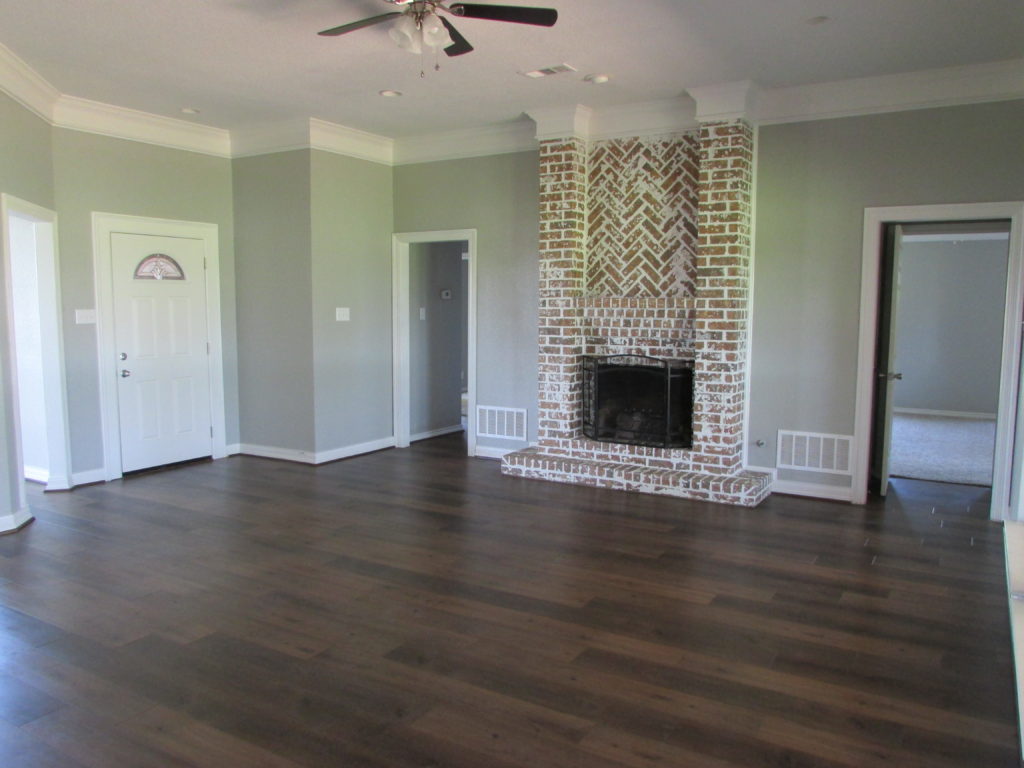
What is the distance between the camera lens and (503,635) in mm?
3219

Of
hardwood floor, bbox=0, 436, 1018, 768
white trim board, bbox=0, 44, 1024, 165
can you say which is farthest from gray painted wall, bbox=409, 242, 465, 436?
hardwood floor, bbox=0, 436, 1018, 768

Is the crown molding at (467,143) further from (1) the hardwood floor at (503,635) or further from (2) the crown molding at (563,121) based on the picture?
(1) the hardwood floor at (503,635)

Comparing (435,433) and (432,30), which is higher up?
(432,30)

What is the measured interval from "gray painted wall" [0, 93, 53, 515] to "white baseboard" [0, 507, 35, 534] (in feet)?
0.11

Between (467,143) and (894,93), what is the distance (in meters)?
3.44

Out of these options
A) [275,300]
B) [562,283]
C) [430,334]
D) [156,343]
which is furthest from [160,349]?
[562,283]

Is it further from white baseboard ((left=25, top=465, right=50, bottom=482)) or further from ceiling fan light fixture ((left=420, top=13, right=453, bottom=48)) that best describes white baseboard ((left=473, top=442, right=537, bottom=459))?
ceiling fan light fixture ((left=420, top=13, right=453, bottom=48))

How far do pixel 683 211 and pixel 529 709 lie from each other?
14.0 ft

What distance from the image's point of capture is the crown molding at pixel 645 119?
5.68 meters

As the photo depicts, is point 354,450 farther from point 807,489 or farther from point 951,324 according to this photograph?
point 951,324

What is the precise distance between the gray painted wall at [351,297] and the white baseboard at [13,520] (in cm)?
230

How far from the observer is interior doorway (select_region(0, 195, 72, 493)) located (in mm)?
5469

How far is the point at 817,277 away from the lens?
5457 millimetres

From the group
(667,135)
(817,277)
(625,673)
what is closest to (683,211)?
(667,135)
